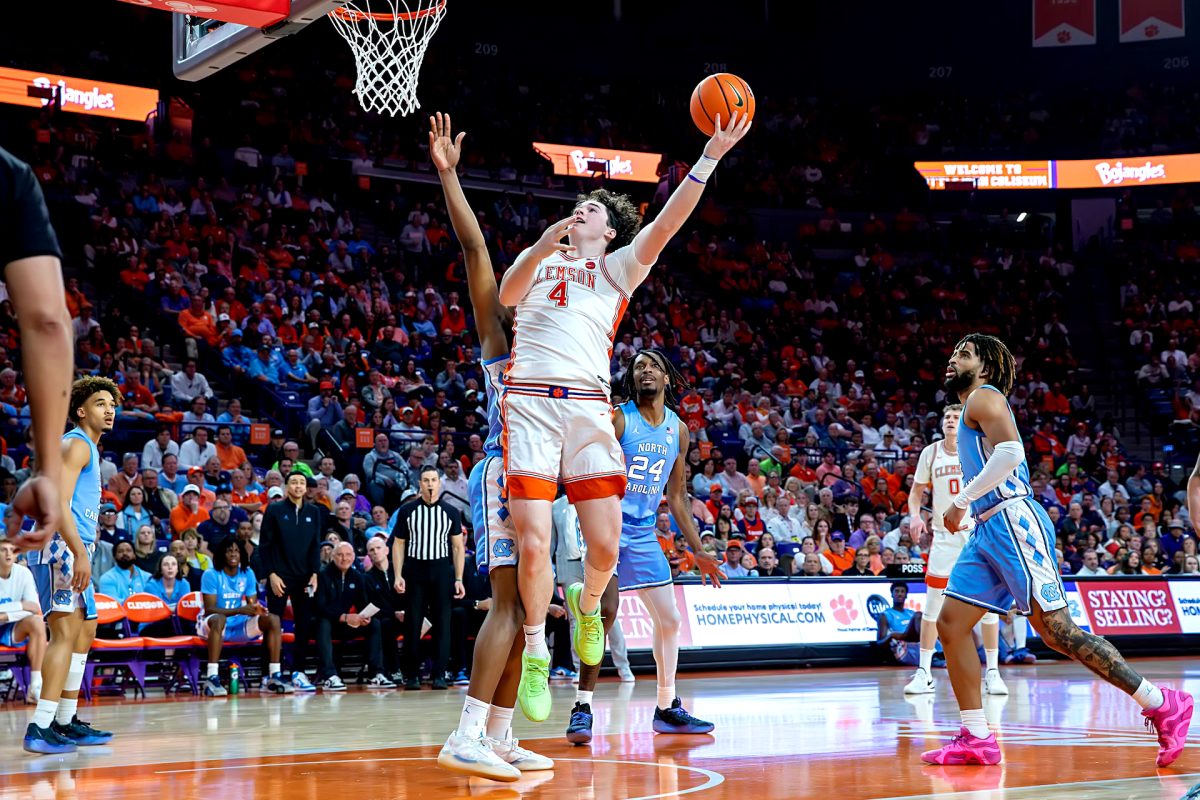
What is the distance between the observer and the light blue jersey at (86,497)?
7.46m

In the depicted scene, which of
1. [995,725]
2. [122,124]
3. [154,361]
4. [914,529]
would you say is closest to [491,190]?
[122,124]

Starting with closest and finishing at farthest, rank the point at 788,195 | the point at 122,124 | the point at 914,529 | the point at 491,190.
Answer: the point at 914,529 < the point at 122,124 < the point at 491,190 < the point at 788,195

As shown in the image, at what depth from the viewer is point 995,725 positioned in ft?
26.5

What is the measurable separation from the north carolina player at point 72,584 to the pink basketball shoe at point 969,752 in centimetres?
484

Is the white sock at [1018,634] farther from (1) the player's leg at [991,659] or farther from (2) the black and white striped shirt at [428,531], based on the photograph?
(2) the black and white striped shirt at [428,531]

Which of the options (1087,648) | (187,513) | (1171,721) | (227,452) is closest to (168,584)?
(187,513)

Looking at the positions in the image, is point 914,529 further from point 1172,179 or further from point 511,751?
point 1172,179

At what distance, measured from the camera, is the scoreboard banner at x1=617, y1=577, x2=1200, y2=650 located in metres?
14.5

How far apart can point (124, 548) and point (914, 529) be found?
7.36 metres

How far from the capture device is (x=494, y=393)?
6.21 meters

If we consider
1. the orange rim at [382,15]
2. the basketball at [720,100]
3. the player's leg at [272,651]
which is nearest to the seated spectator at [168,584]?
the player's leg at [272,651]

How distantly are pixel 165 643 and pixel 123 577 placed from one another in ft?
2.52

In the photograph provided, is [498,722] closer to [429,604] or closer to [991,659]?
[991,659]

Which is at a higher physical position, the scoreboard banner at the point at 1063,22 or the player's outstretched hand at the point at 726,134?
the scoreboard banner at the point at 1063,22
